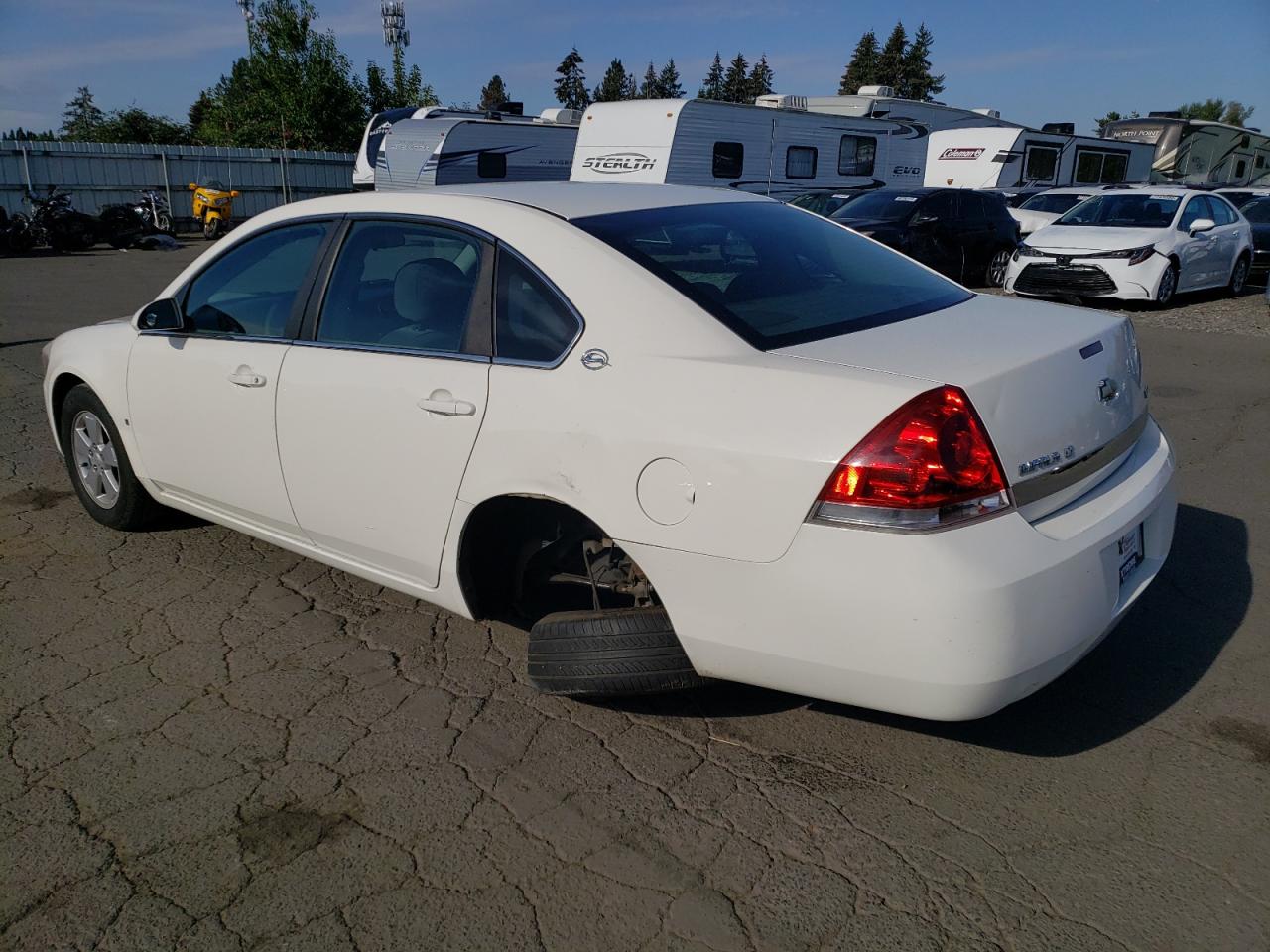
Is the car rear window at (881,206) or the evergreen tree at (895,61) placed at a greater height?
the evergreen tree at (895,61)

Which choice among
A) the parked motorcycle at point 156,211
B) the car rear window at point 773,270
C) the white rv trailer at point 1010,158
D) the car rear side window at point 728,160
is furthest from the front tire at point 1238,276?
the parked motorcycle at point 156,211

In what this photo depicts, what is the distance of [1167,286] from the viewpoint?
42.9 ft

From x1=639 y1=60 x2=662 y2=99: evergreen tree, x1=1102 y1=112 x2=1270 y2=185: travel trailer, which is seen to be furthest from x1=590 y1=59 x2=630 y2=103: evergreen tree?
x1=1102 y1=112 x2=1270 y2=185: travel trailer

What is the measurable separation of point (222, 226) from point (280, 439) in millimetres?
Result: 24570

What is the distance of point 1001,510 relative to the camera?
2.56 meters

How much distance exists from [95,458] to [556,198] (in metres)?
2.72

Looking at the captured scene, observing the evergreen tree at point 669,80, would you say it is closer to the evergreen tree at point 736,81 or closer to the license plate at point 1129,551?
the evergreen tree at point 736,81

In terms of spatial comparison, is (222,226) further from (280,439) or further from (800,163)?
(280,439)

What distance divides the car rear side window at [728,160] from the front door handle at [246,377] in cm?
1589

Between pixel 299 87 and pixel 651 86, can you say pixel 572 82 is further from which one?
pixel 299 87

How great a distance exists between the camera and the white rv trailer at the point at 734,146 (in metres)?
17.9

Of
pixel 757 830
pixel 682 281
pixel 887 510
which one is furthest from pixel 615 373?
pixel 757 830

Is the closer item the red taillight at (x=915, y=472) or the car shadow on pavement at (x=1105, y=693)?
the red taillight at (x=915, y=472)

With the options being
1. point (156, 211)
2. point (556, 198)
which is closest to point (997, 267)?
point (556, 198)
